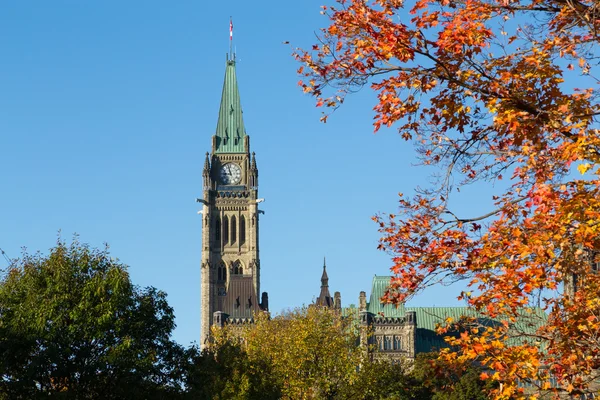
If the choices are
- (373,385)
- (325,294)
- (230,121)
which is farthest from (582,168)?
(230,121)

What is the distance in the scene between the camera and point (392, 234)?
816 inches

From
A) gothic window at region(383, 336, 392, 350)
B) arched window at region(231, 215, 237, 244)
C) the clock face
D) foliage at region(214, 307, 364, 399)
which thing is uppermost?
the clock face

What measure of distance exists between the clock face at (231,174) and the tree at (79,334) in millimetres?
136389

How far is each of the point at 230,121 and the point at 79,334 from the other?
14537 cm

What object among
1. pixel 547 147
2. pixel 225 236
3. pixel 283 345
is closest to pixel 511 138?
pixel 547 147

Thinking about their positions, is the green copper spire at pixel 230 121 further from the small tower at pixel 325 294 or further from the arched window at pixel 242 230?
the small tower at pixel 325 294

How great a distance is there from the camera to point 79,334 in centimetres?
5175

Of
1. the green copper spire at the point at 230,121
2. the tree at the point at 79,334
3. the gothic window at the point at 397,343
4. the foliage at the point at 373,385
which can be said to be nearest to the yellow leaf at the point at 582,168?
the tree at the point at 79,334

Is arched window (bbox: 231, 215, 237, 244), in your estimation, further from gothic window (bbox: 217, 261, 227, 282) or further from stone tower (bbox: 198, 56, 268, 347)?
gothic window (bbox: 217, 261, 227, 282)

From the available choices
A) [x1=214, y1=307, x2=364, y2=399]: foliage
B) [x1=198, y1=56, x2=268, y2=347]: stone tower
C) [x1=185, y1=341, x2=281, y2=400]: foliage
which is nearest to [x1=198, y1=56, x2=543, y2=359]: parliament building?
[x1=198, y1=56, x2=268, y2=347]: stone tower

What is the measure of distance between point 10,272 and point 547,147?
4130 cm

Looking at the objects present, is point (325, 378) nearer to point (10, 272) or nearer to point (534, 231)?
point (10, 272)

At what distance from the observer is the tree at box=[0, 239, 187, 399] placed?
50.6 m

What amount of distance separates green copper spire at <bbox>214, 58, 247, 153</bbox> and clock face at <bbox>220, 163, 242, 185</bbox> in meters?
2.99
